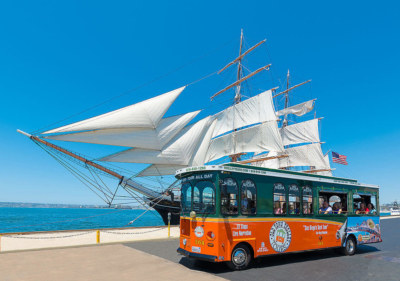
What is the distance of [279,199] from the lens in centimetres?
966

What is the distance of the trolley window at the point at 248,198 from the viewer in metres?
8.81

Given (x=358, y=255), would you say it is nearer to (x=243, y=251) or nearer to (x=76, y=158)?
(x=243, y=251)

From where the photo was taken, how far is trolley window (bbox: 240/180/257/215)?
8808 millimetres

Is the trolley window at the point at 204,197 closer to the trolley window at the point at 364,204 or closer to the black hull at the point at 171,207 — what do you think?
the trolley window at the point at 364,204

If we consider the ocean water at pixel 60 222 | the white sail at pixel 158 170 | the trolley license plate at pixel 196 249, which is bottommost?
the ocean water at pixel 60 222

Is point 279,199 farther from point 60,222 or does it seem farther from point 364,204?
point 60,222

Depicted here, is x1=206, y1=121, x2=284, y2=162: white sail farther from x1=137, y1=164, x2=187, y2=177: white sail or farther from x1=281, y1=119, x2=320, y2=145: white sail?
x1=281, y1=119, x2=320, y2=145: white sail

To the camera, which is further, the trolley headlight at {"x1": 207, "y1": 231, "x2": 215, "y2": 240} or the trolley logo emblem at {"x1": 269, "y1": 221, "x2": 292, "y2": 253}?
the trolley logo emblem at {"x1": 269, "y1": 221, "x2": 292, "y2": 253}

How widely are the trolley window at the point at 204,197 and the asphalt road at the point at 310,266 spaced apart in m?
1.72

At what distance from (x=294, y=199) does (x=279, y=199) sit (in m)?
0.73

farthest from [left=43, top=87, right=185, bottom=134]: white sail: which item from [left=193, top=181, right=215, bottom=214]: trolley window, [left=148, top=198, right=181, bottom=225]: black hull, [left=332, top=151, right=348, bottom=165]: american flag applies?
[left=332, top=151, right=348, bottom=165]: american flag

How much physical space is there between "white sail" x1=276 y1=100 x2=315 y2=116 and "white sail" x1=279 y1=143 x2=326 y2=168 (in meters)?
7.01

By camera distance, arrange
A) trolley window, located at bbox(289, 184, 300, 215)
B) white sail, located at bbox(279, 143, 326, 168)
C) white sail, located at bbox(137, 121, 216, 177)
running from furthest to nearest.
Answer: white sail, located at bbox(279, 143, 326, 168) < white sail, located at bbox(137, 121, 216, 177) < trolley window, located at bbox(289, 184, 300, 215)

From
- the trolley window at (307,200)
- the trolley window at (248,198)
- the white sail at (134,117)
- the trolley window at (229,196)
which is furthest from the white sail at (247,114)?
the trolley window at (229,196)
